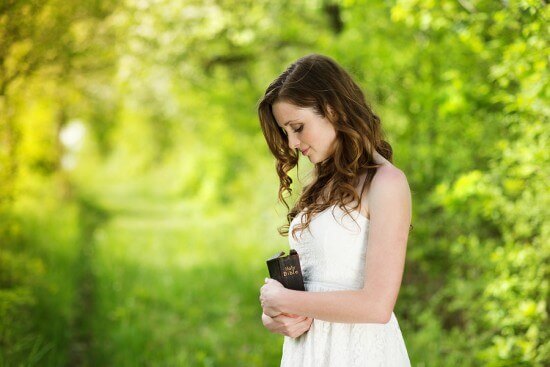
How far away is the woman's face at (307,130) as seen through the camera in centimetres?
229

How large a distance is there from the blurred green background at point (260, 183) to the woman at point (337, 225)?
2.22 ft

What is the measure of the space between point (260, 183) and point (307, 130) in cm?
995

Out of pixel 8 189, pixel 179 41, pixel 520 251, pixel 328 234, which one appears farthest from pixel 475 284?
pixel 179 41

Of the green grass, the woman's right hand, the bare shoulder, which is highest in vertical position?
the bare shoulder

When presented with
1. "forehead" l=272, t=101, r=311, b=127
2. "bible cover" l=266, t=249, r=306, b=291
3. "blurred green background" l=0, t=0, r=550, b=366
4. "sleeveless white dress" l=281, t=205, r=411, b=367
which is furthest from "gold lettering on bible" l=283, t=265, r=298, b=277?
"blurred green background" l=0, t=0, r=550, b=366

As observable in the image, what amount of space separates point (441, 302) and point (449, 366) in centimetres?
Result: 141

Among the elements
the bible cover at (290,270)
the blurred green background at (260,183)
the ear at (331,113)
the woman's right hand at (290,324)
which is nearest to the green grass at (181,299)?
the blurred green background at (260,183)

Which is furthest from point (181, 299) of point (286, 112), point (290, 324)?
point (286, 112)

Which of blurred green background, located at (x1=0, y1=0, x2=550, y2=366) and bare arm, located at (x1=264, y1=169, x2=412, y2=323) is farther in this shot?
blurred green background, located at (x1=0, y1=0, x2=550, y2=366)

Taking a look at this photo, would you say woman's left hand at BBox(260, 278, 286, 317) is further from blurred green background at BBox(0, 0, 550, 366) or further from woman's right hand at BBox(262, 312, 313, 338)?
blurred green background at BBox(0, 0, 550, 366)

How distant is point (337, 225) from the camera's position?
2199 mm

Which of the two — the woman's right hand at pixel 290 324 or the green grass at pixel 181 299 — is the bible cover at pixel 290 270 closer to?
the woman's right hand at pixel 290 324

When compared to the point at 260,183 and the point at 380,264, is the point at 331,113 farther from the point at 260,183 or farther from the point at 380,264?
the point at 260,183

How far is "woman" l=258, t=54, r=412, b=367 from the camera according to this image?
6.73 ft
